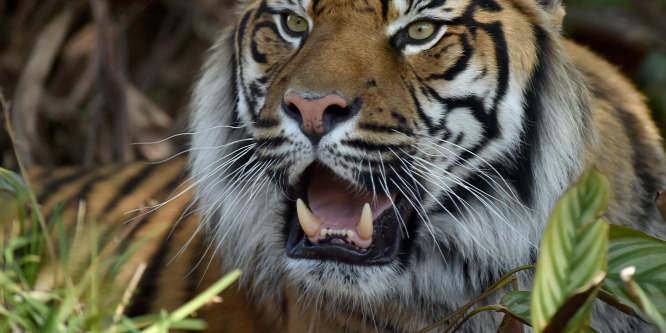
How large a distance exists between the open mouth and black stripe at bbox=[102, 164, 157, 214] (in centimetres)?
92

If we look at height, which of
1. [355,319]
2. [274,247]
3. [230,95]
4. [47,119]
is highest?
[230,95]

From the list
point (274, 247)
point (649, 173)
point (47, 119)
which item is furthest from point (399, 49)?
point (47, 119)

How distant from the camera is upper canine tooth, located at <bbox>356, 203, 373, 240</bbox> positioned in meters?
1.41

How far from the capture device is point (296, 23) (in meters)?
1.67

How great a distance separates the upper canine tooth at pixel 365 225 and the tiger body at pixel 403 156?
0.02m

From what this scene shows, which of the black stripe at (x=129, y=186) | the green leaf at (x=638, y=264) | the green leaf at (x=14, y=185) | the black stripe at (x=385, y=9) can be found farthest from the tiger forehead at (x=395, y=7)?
the black stripe at (x=129, y=186)

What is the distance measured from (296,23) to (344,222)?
47cm

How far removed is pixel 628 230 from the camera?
125cm

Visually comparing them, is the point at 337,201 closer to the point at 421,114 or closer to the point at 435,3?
the point at 421,114

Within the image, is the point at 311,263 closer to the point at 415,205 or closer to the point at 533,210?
the point at 415,205

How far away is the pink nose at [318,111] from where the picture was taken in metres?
1.35

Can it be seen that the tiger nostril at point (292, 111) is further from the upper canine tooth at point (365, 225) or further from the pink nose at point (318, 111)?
the upper canine tooth at point (365, 225)

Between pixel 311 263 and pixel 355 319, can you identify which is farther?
pixel 355 319

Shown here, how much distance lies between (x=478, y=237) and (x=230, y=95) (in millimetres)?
676
